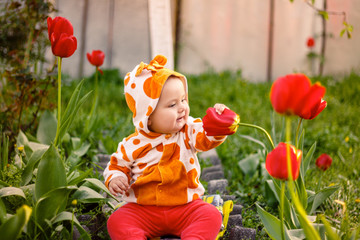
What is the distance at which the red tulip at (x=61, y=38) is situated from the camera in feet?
5.06

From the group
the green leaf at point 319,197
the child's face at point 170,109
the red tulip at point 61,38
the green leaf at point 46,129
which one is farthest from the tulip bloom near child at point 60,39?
the green leaf at point 319,197

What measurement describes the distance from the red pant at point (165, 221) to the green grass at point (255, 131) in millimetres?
314

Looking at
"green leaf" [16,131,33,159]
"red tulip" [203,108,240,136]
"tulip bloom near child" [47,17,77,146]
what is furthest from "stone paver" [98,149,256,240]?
"tulip bloom near child" [47,17,77,146]

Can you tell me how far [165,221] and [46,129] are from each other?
3.65 feet

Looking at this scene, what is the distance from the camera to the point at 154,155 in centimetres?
163

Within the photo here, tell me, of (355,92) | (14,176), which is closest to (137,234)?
(14,176)

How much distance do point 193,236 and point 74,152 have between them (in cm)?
103

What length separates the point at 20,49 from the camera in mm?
2814

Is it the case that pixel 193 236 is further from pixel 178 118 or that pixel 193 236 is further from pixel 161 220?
pixel 178 118

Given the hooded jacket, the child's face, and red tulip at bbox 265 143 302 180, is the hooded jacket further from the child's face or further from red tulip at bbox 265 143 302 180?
red tulip at bbox 265 143 302 180

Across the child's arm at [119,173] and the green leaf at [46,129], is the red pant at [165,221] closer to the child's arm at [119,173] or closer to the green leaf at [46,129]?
the child's arm at [119,173]

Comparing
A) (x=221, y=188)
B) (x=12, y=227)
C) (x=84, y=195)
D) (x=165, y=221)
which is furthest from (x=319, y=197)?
(x=12, y=227)

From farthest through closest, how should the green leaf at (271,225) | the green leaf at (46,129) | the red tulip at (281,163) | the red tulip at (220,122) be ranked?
1. the green leaf at (46,129)
2. the green leaf at (271,225)
3. the red tulip at (220,122)
4. the red tulip at (281,163)

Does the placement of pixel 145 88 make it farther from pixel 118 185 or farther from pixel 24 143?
pixel 24 143
